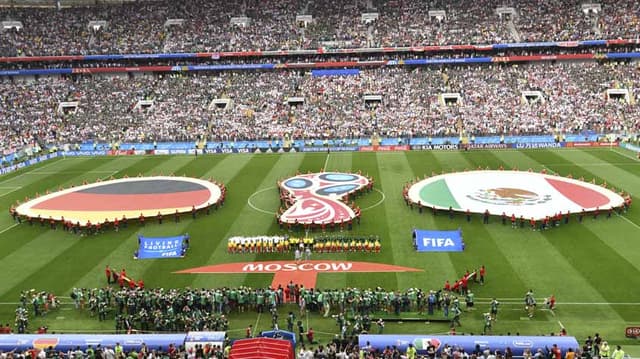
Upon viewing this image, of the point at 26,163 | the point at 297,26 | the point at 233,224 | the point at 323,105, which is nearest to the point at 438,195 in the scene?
the point at 233,224

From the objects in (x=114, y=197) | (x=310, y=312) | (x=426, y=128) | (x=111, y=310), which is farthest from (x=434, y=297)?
A: (x=426, y=128)

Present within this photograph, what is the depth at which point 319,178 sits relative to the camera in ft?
161

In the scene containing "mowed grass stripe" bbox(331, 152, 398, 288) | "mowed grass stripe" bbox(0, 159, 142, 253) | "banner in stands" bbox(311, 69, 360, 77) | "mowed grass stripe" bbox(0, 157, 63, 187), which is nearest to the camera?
"mowed grass stripe" bbox(331, 152, 398, 288)

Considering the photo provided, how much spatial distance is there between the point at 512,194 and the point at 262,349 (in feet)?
93.4

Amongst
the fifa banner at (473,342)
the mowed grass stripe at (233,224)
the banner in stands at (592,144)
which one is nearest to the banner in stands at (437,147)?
the banner in stands at (592,144)

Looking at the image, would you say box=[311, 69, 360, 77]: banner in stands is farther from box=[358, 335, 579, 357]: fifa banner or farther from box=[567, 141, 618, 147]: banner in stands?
box=[358, 335, 579, 357]: fifa banner

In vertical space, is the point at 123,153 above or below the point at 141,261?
above

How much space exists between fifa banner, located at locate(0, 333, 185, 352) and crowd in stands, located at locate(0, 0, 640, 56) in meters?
66.1

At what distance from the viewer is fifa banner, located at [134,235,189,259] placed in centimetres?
3472

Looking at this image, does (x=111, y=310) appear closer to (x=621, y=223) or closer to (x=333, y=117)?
(x=621, y=223)

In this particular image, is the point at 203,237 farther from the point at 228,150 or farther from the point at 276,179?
the point at 228,150

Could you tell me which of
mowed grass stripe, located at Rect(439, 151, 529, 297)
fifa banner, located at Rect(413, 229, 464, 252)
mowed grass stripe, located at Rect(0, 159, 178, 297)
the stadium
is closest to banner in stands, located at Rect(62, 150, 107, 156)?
the stadium

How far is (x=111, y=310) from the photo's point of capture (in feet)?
94.0

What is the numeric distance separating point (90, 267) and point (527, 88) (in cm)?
6227
